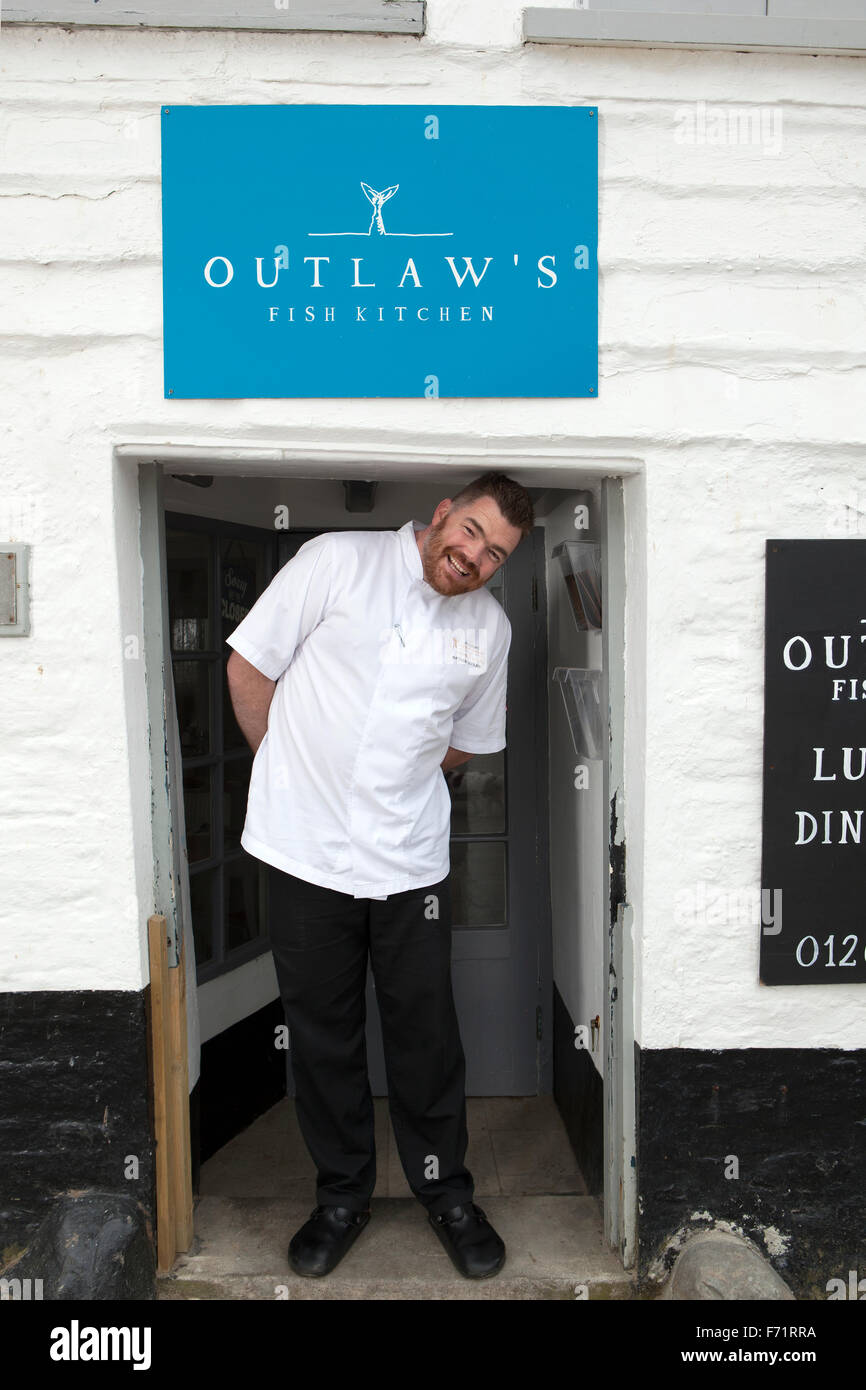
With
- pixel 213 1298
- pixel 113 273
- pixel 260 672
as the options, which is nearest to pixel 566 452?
pixel 260 672

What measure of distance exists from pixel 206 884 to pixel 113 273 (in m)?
2.11

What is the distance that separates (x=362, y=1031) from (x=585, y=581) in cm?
156

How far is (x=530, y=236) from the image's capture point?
8.72 feet

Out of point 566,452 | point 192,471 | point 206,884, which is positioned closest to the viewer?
point 566,452

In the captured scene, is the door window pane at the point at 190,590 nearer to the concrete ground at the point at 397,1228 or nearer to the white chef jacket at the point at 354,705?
the white chef jacket at the point at 354,705

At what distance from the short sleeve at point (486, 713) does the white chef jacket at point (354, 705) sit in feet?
0.40

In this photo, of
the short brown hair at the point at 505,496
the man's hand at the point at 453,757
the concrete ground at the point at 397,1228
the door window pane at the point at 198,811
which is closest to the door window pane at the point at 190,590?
the door window pane at the point at 198,811

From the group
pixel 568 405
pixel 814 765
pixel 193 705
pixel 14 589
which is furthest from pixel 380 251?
pixel 814 765

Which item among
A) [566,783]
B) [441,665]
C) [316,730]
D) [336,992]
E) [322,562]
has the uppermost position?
[322,562]

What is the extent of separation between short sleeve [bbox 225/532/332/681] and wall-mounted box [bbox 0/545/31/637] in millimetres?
549

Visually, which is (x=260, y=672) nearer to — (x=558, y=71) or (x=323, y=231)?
(x=323, y=231)

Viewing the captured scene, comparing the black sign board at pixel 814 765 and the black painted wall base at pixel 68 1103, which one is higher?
the black sign board at pixel 814 765

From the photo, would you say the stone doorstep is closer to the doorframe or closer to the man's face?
the doorframe

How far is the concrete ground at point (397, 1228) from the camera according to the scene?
2.84 metres
